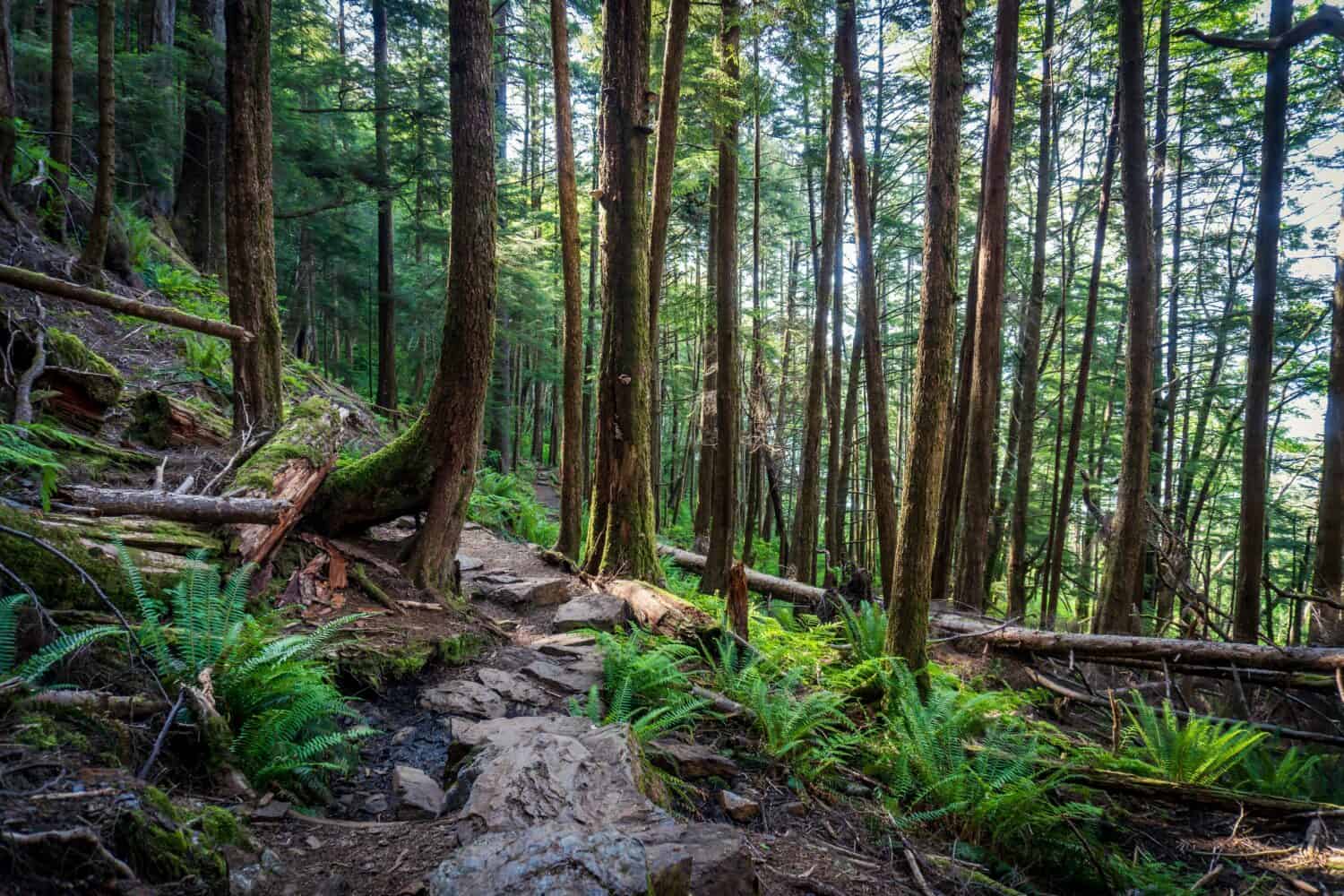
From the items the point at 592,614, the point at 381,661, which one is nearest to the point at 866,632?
the point at 592,614

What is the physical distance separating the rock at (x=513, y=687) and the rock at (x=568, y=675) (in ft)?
0.44

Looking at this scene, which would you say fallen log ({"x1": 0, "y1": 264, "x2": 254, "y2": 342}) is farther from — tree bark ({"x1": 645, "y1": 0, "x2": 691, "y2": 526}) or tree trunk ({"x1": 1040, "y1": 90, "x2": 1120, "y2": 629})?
tree trunk ({"x1": 1040, "y1": 90, "x2": 1120, "y2": 629})

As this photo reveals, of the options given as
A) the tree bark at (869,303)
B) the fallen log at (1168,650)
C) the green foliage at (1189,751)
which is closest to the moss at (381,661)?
the green foliage at (1189,751)

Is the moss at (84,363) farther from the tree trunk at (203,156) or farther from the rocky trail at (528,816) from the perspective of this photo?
the tree trunk at (203,156)

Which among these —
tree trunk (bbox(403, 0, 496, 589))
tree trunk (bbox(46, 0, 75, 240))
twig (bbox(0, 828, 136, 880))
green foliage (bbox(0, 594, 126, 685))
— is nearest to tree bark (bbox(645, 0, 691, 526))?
tree trunk (bbox(403, 0, 496, 589))

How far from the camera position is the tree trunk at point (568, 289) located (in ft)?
31.3

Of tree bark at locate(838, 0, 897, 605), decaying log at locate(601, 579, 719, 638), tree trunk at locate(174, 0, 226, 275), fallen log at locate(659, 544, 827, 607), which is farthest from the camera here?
tree trunk at locate(174, 0, 226, 275)

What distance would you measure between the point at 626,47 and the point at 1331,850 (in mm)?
9432

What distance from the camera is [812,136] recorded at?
1612 centimetres

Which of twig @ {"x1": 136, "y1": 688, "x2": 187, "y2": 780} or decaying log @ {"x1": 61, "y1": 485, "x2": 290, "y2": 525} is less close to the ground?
decaying log @ {"x1": 61, "y1": 485, "x2": 290, "y2": 525}

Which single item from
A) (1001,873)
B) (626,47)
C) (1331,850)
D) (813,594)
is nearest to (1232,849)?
(1331,850)

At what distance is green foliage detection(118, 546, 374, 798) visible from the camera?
2.88 m

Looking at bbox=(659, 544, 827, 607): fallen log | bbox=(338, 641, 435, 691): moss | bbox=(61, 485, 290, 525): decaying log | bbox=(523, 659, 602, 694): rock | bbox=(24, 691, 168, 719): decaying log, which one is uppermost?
bbox=(61, 485, 290, 525): decaying log

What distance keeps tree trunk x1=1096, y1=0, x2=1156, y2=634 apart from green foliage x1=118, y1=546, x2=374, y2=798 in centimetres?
868
